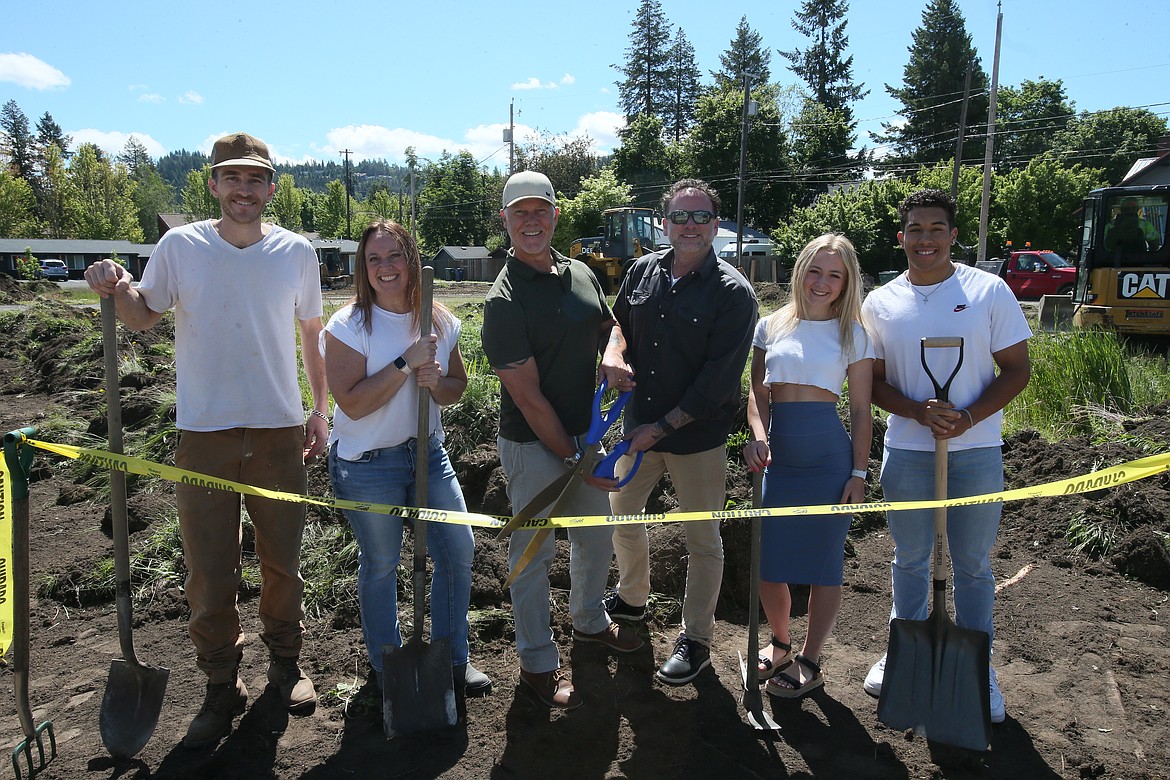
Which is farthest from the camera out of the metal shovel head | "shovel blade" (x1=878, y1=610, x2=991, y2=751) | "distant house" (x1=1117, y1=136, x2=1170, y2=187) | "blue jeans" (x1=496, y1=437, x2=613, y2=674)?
"distant house" (x1=1117, y1=136, x2=1170, y2=187)

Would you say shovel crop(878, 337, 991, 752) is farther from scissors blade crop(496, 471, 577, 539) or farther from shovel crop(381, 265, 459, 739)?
shovel crop(381, 265, 459, 739)

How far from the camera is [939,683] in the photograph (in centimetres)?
304

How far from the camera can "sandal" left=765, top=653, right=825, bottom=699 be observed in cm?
348

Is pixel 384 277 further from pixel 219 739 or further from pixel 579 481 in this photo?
pixel 219 739

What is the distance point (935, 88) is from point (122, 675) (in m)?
65.6

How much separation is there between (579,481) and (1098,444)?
4776 mm

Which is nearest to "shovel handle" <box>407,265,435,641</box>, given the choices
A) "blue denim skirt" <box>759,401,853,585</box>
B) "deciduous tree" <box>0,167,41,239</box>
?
"blue denim skirt" <box>759,401,853,585</box>

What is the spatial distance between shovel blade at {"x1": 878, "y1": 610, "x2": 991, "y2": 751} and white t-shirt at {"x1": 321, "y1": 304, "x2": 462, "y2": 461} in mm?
2196

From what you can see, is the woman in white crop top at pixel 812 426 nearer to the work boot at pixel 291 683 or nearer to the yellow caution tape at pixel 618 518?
the yellow caution tape at pixel 618 518

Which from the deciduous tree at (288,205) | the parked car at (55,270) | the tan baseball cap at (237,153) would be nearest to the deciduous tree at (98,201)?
the deciduous tree at (288,205)

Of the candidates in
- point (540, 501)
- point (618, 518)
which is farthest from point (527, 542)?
point (618, 518)

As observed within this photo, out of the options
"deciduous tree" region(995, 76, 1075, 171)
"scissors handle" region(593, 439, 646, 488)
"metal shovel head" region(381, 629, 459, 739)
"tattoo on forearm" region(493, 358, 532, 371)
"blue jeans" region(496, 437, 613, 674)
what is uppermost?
"deciduous tree" region(995, 76, 1075, 171)

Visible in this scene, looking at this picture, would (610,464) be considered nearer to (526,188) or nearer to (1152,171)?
(526,188)

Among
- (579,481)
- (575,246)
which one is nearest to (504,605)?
(579,481)
